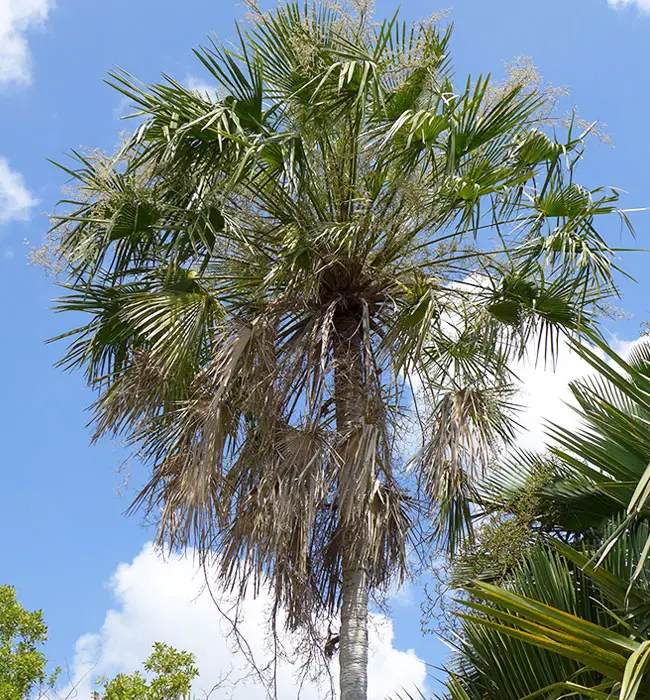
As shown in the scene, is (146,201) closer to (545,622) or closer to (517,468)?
(517,468)

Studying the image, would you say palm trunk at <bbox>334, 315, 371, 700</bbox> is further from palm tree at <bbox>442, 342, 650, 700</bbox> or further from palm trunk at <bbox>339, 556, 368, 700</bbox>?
palm tree at <bbox>442, 342, 650, 700</bbox>

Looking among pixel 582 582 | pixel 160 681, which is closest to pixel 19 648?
pixel 160 681

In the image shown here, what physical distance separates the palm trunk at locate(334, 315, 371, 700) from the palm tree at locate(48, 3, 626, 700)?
0.7 inches

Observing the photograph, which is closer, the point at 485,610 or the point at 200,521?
the point at 485,610

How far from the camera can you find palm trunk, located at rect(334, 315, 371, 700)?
5.89 metres

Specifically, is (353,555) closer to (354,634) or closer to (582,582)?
(354,634)

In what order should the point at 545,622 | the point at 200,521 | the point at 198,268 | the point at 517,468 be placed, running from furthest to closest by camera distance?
the point at 517,468 < the point at 198,268 < the point at 200,521 < the point at 545,622

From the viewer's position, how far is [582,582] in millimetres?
5465

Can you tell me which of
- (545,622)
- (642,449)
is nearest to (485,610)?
(545,622)

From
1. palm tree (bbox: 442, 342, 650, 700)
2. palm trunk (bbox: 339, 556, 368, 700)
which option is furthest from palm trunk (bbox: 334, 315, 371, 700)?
palm tree (bbox: 442, 342, 650, 700)

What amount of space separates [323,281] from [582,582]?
8.90 ft

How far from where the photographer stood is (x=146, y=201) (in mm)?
6762

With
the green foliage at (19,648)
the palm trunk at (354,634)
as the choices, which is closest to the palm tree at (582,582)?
the palm trunk at (354,634)

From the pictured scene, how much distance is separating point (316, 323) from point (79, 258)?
1728mm
